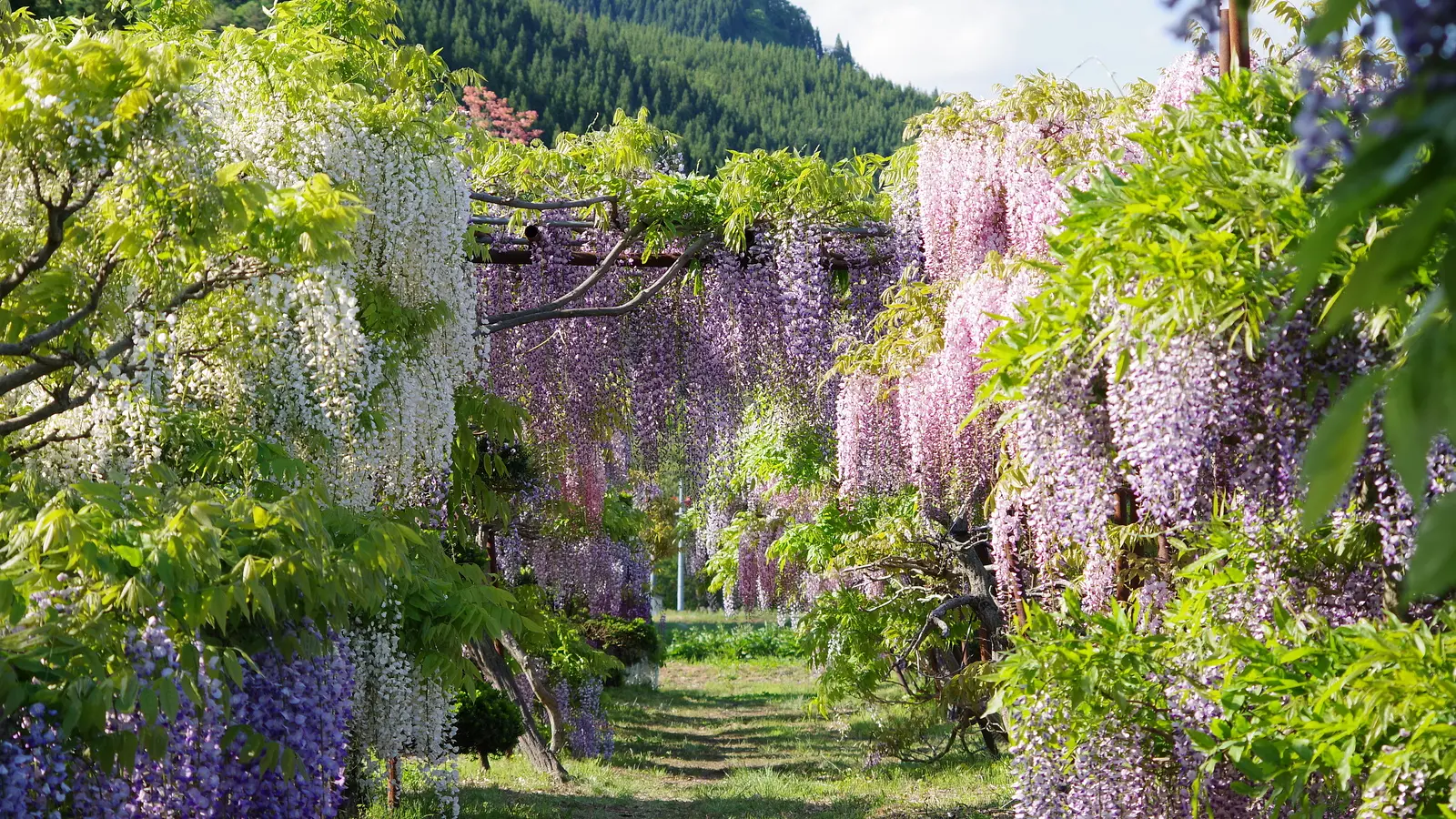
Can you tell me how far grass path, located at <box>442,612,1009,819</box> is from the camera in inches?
319

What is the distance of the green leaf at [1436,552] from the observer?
0.62 metres

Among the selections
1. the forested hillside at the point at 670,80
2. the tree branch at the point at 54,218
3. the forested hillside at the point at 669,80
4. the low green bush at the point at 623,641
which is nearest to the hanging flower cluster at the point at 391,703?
the tree branch at the point at 54,218

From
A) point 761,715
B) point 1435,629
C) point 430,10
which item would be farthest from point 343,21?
point 430,10

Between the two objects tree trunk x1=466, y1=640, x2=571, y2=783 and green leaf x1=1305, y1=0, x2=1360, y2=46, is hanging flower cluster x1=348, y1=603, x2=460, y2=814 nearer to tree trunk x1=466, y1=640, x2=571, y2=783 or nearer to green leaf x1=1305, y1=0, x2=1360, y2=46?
tree trunk x1=466, y1=640, x2=571, y2=783

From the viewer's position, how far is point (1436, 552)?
2.07ft

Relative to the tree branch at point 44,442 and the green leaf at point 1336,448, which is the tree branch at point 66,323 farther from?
the green leaf at point 1336,448

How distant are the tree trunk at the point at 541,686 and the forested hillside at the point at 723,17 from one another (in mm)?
70124

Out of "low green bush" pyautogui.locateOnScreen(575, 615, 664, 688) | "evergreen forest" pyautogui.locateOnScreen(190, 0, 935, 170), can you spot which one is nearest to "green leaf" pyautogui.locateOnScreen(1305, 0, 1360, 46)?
"low green bush" pyautogui.locateOnScreen(575, 615, 664, 688)

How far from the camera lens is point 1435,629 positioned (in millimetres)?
3582

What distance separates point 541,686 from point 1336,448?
29.8 feet

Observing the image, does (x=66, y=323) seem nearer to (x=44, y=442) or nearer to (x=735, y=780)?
(x=44, y=442)

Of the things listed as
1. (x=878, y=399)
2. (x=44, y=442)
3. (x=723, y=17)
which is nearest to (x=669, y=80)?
(x=723, y=17)

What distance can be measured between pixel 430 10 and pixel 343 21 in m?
37.2

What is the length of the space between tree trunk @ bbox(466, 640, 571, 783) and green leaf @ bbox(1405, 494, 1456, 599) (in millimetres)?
7690
